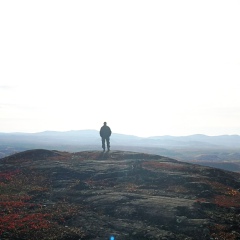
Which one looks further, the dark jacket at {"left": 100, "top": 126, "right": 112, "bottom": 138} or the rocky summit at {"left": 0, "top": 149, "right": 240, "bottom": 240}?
the dark jacket at {"left": 100, "top": 126, "right": 112, "bottom": 138}

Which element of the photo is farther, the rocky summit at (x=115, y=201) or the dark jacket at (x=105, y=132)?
the dark jacket at (x=105, y=132)

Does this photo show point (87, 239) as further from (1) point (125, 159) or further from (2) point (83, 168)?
(1) point (125, 159)

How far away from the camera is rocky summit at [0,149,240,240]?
1839 centimetres

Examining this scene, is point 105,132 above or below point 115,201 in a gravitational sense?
above

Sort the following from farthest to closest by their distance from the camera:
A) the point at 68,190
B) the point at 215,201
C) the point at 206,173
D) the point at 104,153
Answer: the point at 104,153 < the point at 206,173 < the point at 68,190 < the point at 215,201

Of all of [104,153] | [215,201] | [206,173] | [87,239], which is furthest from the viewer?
[104,153]

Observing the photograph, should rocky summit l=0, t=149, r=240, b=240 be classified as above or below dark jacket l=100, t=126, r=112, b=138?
below

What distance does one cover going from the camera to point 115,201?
78.9ft

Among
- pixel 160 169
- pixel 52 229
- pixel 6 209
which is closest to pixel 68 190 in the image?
pixel 6 209

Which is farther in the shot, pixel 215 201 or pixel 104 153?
pixel 104 153

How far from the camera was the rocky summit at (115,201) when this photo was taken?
60.3 feet

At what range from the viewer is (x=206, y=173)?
3469 centimetres

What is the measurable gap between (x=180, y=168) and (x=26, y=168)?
2088 centimetres

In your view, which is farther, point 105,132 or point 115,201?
point 105,132
